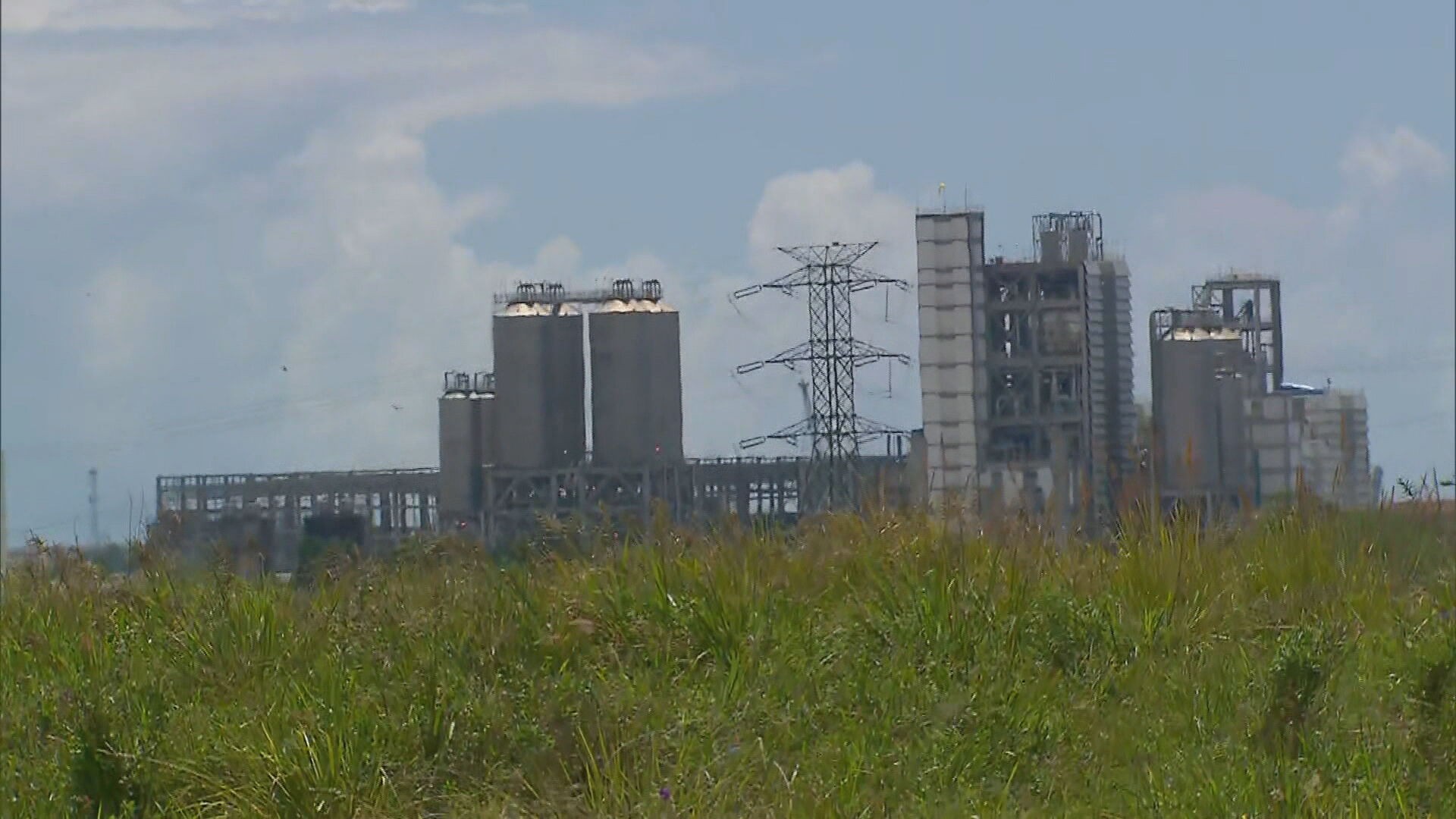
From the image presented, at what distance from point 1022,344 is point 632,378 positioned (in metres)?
10.2

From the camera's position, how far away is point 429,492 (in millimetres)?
49156

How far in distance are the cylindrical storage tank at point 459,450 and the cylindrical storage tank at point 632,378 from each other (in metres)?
3.91

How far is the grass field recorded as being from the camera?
6207 mm

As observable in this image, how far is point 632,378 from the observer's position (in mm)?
47375

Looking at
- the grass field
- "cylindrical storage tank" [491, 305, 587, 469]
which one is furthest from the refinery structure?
the grass field

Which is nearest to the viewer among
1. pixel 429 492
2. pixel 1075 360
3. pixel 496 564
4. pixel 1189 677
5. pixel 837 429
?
pixel 1189 677

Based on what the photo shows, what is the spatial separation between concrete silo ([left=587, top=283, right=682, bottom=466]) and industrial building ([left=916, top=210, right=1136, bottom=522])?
663 cm

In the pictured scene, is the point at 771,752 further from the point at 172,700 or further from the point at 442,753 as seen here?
the point at 172,700

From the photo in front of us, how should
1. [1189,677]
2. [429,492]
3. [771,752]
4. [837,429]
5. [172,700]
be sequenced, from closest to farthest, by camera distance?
[771,752]
[1189,677]
[172,700]
[837,429]
[429,492]

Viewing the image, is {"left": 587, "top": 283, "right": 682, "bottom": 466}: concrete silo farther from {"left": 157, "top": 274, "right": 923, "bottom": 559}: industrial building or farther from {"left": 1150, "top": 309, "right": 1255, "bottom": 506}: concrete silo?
{"left": 1150, "top": 309, "right": 1255, "bottom": 506}: concrete silo

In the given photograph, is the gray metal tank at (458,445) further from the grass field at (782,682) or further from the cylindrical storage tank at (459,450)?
the grass field at (782,682)

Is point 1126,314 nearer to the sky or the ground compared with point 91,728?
nearer to the sky

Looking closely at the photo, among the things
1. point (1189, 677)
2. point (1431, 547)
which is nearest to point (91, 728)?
point (1189, 677)

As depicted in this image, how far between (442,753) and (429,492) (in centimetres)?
4312
